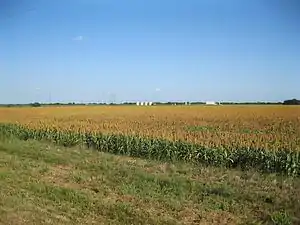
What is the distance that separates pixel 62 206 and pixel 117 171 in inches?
153

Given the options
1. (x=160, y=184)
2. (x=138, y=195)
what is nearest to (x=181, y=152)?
(x=160, y=184)

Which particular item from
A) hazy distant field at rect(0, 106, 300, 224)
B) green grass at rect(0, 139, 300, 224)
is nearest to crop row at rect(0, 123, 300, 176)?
A: hazy distant field at rect(0, 106, 300, 224)

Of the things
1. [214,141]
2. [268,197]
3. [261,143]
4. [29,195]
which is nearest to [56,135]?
[214,141]

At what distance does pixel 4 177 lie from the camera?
33.3 ft

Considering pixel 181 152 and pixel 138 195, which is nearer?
pixel 138 195

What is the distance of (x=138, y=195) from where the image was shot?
886 cm

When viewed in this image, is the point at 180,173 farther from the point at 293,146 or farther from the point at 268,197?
the point at 293,146

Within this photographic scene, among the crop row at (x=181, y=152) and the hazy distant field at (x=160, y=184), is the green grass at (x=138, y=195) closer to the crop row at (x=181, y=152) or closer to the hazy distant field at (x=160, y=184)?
the hazy distant field at (x=160, y=184)

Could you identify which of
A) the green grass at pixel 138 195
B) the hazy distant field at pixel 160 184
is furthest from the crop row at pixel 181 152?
the green grass at pixel 138 195

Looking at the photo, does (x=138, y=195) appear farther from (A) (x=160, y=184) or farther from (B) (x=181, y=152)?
(B) (x=181, y=152)

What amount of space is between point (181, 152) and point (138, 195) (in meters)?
6.91

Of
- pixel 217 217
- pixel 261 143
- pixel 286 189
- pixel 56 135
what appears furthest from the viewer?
pixel 56 135

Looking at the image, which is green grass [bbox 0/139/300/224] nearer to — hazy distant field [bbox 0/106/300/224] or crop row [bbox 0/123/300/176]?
hazy distant field [bbox 0/106/300/224]

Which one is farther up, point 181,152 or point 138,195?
point 181,152
